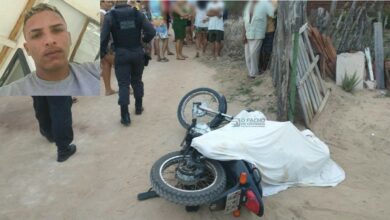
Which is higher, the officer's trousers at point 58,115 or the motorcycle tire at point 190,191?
the officer's trousers at point 58,115

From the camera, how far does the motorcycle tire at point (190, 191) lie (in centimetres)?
334

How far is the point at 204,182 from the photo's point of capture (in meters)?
3.72

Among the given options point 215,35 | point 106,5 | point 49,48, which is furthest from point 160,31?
point 49,48

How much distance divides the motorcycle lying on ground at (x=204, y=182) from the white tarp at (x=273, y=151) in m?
0.11

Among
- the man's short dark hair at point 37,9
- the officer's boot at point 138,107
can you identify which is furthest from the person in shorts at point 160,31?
the man's short dark hair at point 37,9

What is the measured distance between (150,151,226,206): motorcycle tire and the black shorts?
5718mm

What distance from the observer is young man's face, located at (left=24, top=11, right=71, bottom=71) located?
3.59 metres

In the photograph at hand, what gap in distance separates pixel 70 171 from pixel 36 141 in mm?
1045

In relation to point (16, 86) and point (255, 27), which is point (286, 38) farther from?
point (16, 86)

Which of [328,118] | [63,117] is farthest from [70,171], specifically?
[328,118]

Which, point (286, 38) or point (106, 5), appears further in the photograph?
point (106, 5)

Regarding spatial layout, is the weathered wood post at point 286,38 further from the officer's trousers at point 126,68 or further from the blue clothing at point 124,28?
the officer's trousers at point 126,68

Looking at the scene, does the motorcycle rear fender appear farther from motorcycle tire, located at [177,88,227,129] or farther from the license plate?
motorcycle tire, located at [177,88,227,129]

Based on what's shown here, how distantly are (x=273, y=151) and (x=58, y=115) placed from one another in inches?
89.3
